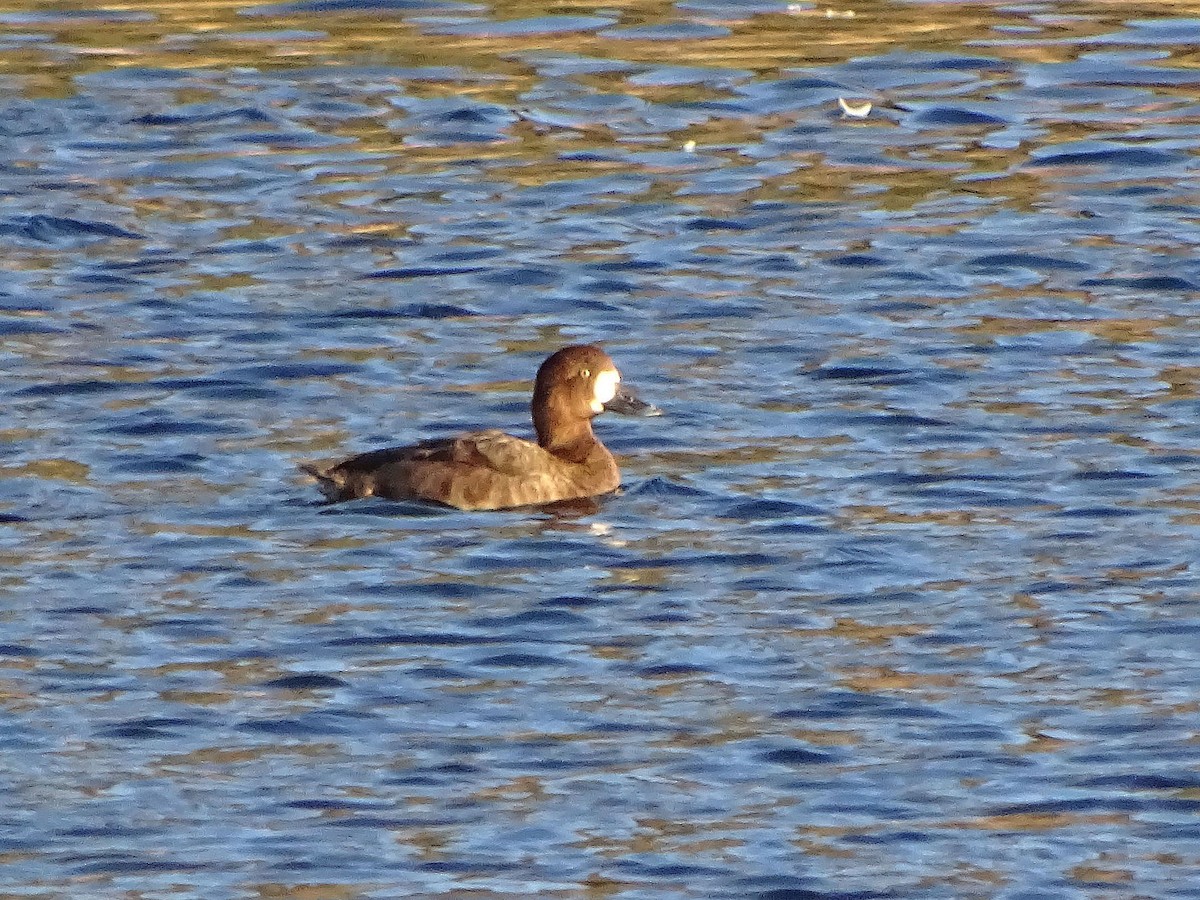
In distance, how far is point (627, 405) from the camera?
44.3 feet

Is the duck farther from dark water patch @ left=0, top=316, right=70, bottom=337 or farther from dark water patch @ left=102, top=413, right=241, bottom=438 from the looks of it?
dark water patch @ left=0, top=316, right=70, bottom=337

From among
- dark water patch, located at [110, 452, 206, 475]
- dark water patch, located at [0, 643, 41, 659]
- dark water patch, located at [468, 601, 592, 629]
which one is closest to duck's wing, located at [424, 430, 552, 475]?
dark water patch, located at [110, 452, 206, 475]

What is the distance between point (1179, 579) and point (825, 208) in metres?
7.02

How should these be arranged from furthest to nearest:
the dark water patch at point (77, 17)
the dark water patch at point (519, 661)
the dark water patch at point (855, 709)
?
1. the dark water patch at point (77, 17)
2. the dark water patch at point (519, 661)
3. the dark water patch at point (855, 709)

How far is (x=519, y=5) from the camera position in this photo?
72.7 ft

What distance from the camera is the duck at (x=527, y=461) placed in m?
12.3

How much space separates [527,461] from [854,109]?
7.81 m

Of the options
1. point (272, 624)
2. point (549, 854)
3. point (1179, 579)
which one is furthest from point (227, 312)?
point (549, 854)

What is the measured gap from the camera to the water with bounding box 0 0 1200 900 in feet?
28.6

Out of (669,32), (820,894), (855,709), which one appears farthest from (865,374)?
(669,32)

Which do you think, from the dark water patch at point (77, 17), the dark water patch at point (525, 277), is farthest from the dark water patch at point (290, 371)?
the dark water patch at point (77, 17)

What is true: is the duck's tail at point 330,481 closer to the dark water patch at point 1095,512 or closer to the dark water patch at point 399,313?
the dark water patch at point 1095,512

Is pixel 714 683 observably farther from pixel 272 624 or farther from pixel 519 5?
pixel 519 5

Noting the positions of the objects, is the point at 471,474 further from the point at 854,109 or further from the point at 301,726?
the point at 854,109
